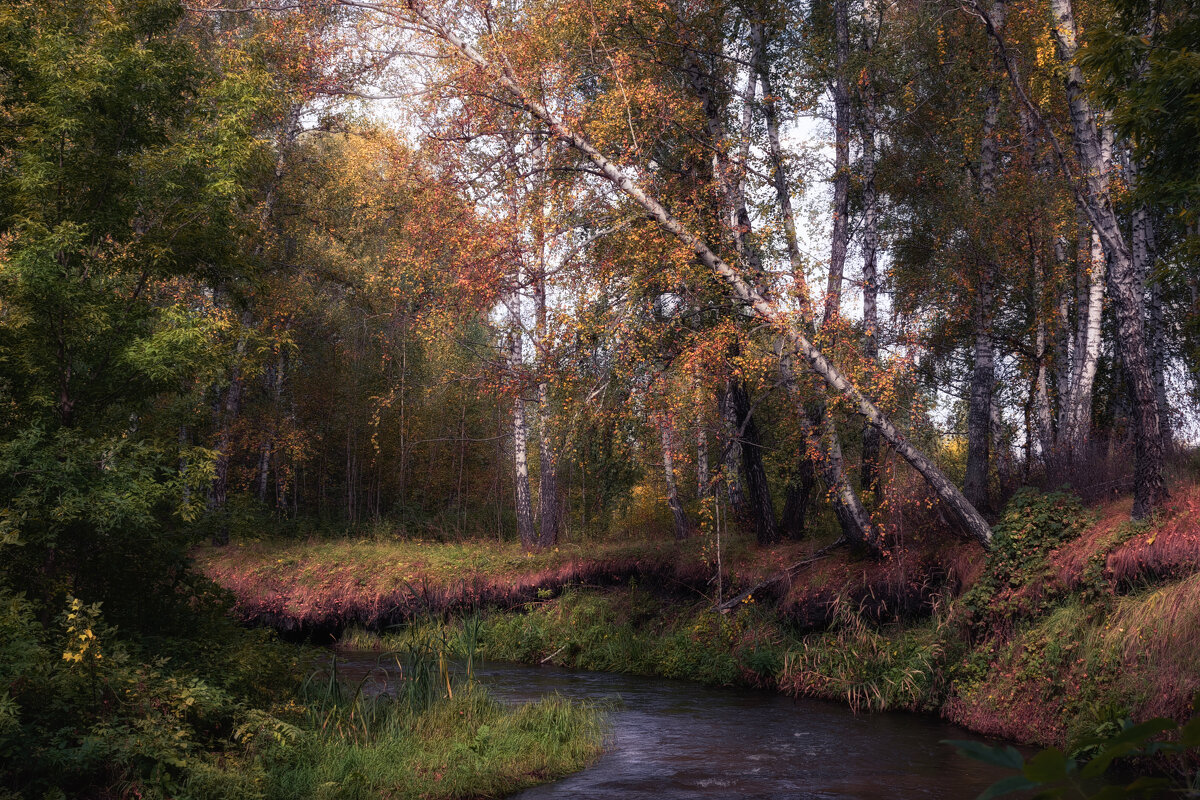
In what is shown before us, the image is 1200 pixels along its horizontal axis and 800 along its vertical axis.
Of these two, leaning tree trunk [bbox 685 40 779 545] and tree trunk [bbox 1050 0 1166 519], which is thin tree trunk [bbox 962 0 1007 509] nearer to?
tree trunk [bbox 1050 0 1166 519]

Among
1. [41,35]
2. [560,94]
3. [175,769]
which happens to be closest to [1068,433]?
[560,94]

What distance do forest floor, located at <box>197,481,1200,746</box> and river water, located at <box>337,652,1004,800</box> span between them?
75 cm

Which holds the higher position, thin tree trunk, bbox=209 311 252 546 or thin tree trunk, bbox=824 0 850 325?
thin tree trunk, bbox=824 0 850 325

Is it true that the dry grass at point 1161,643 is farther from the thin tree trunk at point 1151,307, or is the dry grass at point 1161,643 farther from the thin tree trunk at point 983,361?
the thin tree trunk at point 1151,307

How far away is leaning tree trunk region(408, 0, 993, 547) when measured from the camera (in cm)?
1183

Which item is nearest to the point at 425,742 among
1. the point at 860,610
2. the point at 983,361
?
the point at 860,610

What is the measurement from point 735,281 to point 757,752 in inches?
230

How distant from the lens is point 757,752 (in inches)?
376

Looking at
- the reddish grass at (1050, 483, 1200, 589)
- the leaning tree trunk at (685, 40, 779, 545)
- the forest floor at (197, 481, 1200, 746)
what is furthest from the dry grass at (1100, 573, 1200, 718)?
the leaning tree trunk at (685, 40, 779, 545)

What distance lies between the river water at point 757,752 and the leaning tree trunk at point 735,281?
2.85 m

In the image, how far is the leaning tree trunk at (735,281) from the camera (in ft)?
38.8

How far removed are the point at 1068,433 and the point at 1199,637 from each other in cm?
479

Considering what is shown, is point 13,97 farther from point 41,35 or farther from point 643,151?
point 643,151

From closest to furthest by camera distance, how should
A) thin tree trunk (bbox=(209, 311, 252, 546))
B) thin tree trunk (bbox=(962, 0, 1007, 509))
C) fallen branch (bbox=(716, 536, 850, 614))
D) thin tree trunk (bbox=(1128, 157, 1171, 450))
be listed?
thin tree trunk (bbox=(1128, 157, 1171, 450)) < thin tree trunk (bbox=(962, 0, 1007, 509)) < fallen branch (bbox=(716, 536, 850, 614)) < thin tree trunk (bbox=(209, 311, 252, 546))
